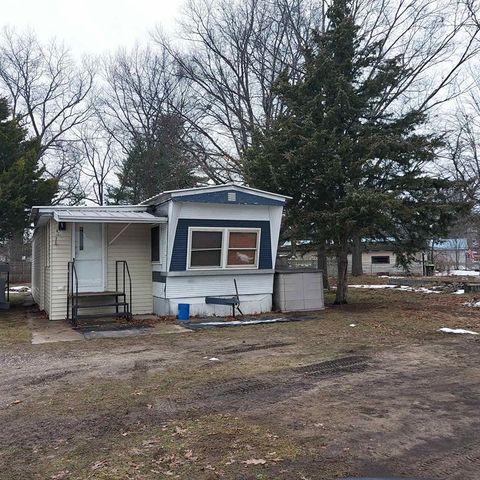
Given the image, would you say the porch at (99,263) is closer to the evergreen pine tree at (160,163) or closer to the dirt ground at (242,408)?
the dirt ground at (242,408)

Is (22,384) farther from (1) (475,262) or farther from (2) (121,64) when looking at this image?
(1) (475,262)

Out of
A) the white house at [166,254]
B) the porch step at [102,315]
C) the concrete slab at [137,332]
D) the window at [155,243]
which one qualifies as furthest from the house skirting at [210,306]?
the concrete slab at [137,332]

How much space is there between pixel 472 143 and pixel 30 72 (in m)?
26.4

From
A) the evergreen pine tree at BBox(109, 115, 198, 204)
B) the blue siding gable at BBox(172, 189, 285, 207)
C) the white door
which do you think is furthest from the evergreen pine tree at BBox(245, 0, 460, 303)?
the evergreen pine tree at BBox(109, 115, 198, 204)

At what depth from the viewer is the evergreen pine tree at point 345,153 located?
511 inches

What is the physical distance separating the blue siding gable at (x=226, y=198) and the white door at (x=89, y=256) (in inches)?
94.0

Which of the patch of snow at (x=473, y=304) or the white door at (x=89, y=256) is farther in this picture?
the patch of snow at (x=473, y=304)

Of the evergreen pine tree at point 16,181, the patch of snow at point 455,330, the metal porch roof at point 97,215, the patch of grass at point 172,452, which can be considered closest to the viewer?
the patch of grass at point 172,452

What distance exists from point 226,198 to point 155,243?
2153mm

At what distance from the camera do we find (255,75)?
85.1 ft

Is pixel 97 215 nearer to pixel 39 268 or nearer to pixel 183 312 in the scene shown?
pixel 183 312

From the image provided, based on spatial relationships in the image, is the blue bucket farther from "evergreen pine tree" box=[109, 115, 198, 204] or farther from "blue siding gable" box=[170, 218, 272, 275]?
"evergreen pine tree" box=[109, 115, 198, 204]

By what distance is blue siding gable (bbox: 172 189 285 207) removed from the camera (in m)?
11.5

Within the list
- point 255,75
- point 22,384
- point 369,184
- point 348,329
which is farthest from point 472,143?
point 22,384
